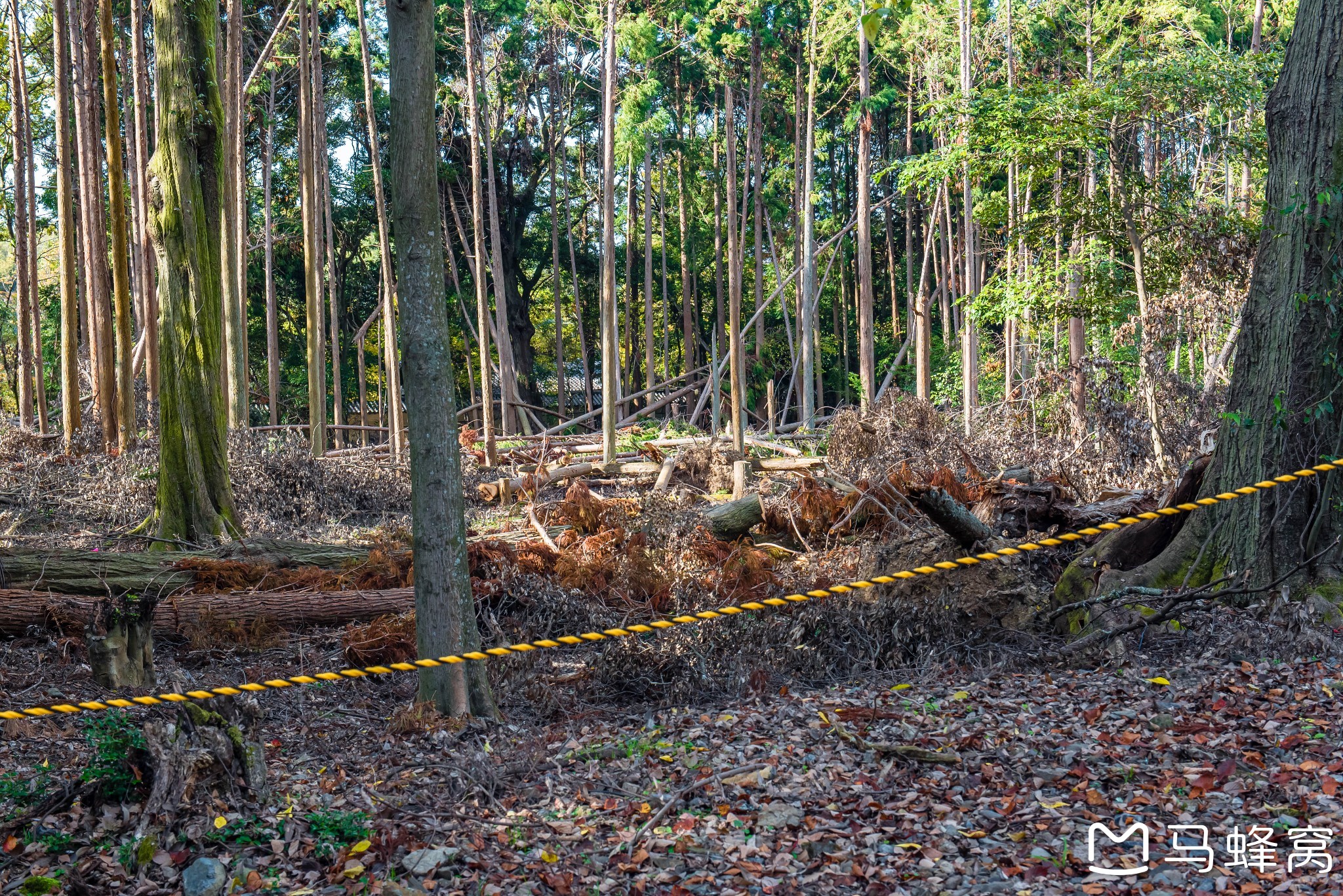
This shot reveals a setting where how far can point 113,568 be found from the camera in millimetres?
7383

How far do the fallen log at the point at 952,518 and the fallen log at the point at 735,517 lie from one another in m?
3.06

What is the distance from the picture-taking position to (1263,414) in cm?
575

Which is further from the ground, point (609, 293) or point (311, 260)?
point (311, 260)

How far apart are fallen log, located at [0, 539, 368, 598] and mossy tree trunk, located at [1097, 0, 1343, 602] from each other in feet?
22.3

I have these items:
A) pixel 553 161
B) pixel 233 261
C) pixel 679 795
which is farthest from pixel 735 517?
pixel 553 161

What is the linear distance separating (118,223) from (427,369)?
30.3 feet

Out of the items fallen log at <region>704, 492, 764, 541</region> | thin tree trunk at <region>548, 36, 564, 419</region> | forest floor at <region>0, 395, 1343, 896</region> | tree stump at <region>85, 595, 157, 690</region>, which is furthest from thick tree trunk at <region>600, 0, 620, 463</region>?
thin tree trunk at <region>548, 36, 564, 419</region>

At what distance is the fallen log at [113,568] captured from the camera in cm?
707

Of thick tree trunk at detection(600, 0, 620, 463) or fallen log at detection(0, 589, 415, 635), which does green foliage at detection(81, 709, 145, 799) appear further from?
thick tree trunk at detection(600, 0, 620, 463)

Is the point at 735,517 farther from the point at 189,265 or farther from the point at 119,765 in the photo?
the point at 119,765

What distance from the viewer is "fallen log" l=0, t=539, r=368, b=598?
7.07 m

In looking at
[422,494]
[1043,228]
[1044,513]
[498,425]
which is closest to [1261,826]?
[422,494]

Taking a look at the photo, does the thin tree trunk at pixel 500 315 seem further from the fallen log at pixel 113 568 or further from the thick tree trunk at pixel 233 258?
the fallen log at pixel 113 568

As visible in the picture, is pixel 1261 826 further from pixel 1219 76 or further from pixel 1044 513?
pixel 1219 76
